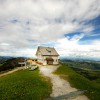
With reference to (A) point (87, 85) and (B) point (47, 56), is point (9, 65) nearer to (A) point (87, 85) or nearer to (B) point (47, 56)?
(B) point (47, 56)

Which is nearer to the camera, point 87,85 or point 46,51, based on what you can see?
point 87,85

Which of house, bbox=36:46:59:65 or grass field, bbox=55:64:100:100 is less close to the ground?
house, bbox=36:46:59:65

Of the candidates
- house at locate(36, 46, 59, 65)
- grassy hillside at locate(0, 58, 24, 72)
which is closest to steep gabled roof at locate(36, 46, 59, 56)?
house at locate(36, 46, 59, 65)

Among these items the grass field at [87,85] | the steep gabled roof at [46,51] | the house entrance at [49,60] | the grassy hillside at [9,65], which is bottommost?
the grass field at [87,85]

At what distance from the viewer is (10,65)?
6278 centimetres

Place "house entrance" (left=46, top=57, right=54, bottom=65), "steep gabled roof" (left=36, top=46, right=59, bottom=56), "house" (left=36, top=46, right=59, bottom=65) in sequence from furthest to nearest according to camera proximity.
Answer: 1. "steep gabled roof" (left=36, top=46, right=59, bottom=56)
2. "house" (left=36, top=46, right=59, bottom=65)
3. "house entrance" (left=46, top=57, right=54, bottom=65)

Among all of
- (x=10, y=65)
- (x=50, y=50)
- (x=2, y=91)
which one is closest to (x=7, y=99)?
(x=2, y=91)

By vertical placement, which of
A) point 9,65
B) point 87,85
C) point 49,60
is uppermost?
point 49,60

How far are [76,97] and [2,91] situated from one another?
1467 cm

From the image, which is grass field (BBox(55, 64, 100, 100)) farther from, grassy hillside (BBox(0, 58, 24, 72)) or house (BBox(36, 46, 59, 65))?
grassy hillside (BBox(0, 58, 24, 72))

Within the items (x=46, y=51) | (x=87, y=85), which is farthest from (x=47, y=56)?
(x=87, y=85)

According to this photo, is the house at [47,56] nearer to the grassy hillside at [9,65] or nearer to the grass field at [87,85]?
the grassy hillside at [9,65]

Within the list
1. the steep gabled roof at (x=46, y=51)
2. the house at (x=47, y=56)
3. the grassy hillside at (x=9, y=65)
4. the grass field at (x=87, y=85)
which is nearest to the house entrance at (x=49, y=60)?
the house at (x=47, y=56)

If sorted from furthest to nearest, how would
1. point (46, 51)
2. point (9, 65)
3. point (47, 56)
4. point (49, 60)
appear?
point (46, 51), point (47, 56), point (49, 60), point (9, 65)
